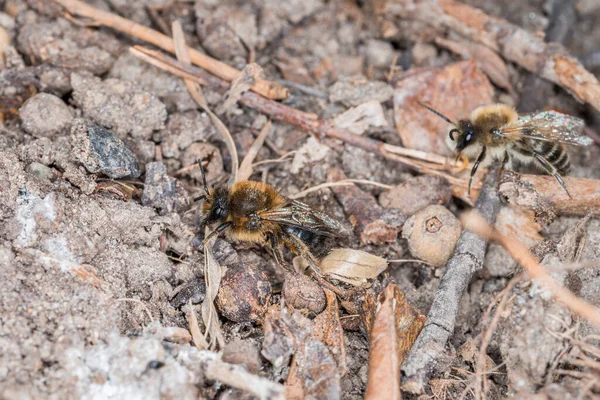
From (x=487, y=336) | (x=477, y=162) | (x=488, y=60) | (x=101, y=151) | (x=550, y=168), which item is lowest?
(x=487, y=336)

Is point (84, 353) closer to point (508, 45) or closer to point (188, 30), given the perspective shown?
point (188, 30)

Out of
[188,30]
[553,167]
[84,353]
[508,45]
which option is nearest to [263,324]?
[84,353]

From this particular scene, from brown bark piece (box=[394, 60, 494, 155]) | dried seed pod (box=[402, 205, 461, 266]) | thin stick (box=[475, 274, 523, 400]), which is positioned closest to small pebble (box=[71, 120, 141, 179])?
dried seed pod (box=[402, 205, 461, 266])

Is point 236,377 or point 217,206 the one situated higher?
point 217,206

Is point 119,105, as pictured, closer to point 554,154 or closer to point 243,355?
point 243,355

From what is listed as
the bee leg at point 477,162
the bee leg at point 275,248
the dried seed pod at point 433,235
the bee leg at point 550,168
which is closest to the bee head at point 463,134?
the bee leg at point 477,162

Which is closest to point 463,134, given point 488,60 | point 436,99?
point 436,99
